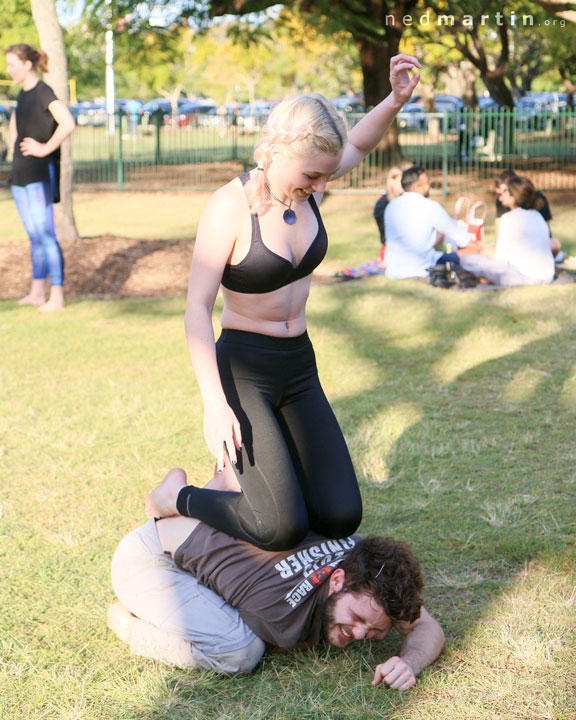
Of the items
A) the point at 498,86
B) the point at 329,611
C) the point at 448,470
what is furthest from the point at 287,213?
the point at 498,86

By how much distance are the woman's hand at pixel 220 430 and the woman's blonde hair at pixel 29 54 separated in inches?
229

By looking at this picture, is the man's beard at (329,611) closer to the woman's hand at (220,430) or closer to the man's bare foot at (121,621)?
the woman's hand at (220,430)

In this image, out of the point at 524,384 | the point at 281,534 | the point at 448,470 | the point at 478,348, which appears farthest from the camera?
the point at 478,348

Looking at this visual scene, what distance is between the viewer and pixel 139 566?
3490mm

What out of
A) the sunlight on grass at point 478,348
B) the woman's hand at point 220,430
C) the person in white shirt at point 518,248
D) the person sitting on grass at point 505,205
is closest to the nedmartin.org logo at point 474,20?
the person sitting on grass at point 505,205

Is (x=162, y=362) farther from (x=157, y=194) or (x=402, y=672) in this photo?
(x=157, y=194)

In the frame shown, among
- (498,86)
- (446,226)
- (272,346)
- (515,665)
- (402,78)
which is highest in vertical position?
(498,86)

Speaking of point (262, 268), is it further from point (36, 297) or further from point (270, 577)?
point (36, 297)

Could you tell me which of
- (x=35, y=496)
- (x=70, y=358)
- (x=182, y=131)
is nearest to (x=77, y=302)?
(x=70, y=358)

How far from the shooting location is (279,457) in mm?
3502

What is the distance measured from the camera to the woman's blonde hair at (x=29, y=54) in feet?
25.9

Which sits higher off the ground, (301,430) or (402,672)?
(301,430)

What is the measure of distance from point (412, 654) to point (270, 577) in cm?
57

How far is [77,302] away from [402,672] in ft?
23.4
